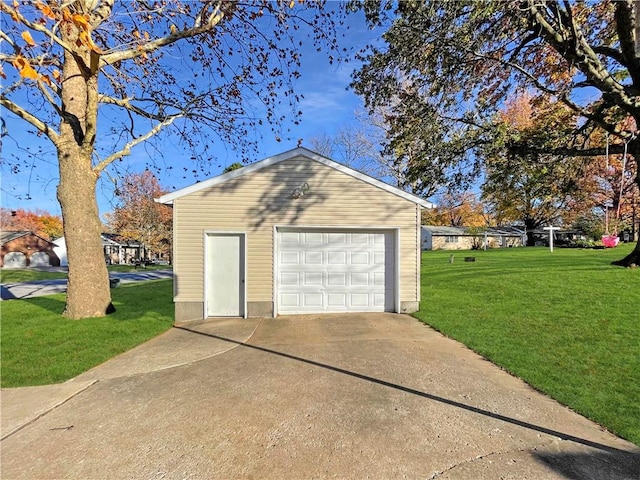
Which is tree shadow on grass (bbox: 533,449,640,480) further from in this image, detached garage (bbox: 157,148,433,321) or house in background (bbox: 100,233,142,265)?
house in background (bbox: 100,233,142,265)

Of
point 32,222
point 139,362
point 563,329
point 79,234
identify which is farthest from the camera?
point 32,222

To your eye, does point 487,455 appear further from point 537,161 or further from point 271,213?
point 537,161

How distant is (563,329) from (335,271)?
16.2 ft

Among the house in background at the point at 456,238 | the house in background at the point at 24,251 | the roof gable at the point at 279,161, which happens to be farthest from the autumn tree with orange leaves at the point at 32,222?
the roof gable at the point at 279,161

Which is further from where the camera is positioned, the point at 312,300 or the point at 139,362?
the point at 312,300

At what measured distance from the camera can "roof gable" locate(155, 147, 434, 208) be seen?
8.15m

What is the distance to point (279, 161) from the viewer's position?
28.0 ft

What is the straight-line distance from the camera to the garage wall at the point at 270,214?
26.8 feet

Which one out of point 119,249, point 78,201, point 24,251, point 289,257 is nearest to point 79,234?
point 78,201

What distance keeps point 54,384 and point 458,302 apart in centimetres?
888

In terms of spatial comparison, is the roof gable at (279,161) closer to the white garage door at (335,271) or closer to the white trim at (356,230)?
the white trim at (356,230)

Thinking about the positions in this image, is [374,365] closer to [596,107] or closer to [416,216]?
[416,216]

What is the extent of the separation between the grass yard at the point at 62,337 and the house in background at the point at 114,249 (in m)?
35.5

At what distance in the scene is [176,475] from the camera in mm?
2590
